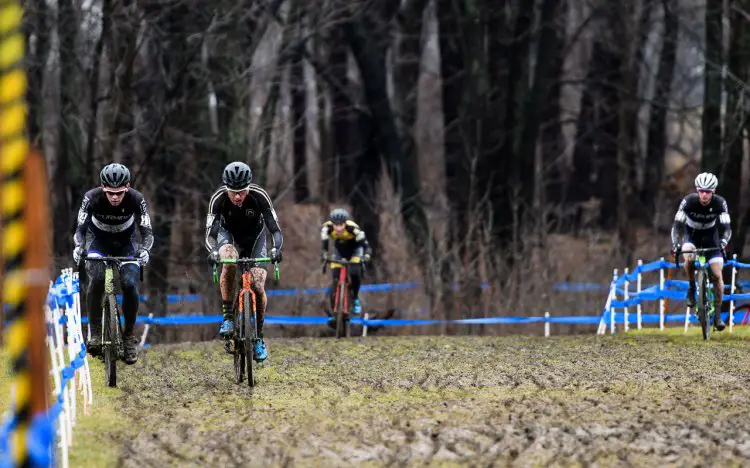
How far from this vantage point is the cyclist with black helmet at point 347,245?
2164 cm

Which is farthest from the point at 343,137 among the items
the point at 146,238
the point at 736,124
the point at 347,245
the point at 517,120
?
the point at 146,238

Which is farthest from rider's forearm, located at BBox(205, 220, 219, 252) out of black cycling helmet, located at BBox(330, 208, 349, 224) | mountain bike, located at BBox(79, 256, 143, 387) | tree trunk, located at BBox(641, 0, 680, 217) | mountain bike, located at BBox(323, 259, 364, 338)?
tree trunk, located at BBox(641, 0, 680, 217)

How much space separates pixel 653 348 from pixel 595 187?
2960 cm

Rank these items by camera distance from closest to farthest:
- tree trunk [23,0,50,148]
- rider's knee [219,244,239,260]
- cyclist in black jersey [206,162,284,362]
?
cyclist in black jersey [206,162,284,362] → rider's knee [219,244,239,260] → tree trunk [23,0,50,148]

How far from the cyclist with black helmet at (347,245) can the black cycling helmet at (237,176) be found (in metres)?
7.41

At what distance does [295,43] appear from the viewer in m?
28.0

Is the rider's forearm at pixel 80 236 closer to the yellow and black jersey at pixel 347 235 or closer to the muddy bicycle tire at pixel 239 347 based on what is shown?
the muddy bicycle tire at pixel 239 347

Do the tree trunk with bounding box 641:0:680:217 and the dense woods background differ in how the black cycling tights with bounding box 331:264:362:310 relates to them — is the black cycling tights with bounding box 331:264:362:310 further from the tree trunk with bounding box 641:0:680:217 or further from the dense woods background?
the tree trunk with bounding box 641:0:680:217

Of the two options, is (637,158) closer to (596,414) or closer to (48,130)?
(48,130)

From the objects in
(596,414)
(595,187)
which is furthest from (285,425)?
(595,187)

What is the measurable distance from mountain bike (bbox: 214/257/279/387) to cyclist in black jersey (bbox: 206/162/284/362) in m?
0.09

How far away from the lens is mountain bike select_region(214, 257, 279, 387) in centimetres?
1385

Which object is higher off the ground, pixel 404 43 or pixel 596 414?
pixel 404 43

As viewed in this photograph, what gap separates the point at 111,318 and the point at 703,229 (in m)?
8.56
